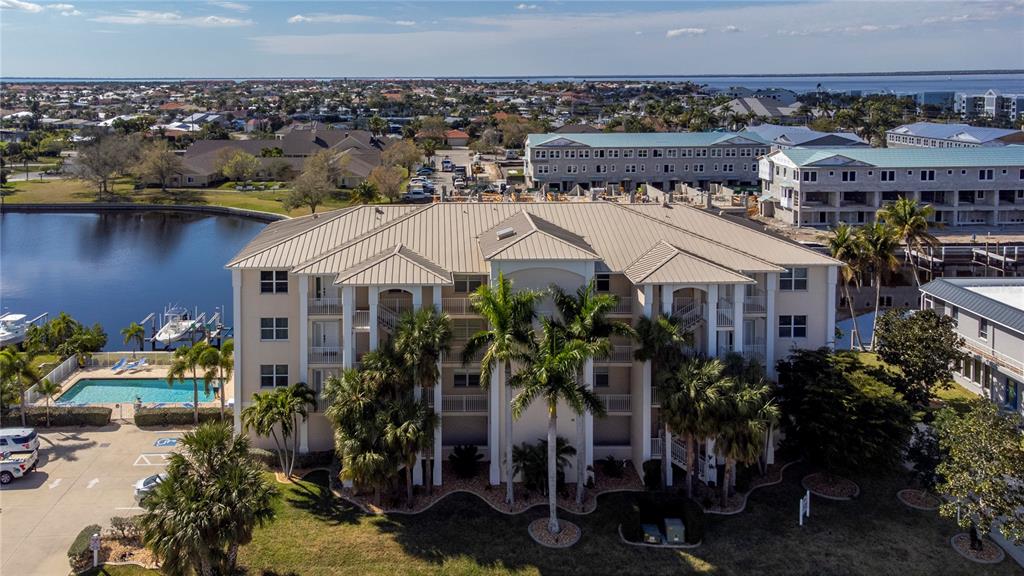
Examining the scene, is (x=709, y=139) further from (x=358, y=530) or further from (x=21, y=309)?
(x=358, y=530)

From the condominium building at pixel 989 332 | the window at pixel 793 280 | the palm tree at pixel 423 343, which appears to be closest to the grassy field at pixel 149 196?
the condominium building at pixel 989 332

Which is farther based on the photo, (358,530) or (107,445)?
(107,445)

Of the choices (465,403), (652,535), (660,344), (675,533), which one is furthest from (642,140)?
(652,535)

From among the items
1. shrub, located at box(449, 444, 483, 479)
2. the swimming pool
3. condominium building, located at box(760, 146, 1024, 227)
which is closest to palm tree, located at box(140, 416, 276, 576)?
shrub, located at box(449, 444, 483, 479)

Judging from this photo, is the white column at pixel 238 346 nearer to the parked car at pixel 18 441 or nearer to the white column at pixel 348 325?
the white column at pixel 348 325

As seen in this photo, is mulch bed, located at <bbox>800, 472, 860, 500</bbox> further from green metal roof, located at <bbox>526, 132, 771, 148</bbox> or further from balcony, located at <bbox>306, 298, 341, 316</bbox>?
green metal roof, located at <bbox>526, 132, 771, 148</bbox>

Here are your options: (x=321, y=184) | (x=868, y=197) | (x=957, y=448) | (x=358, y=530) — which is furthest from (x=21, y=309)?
(x=868, y=197)
